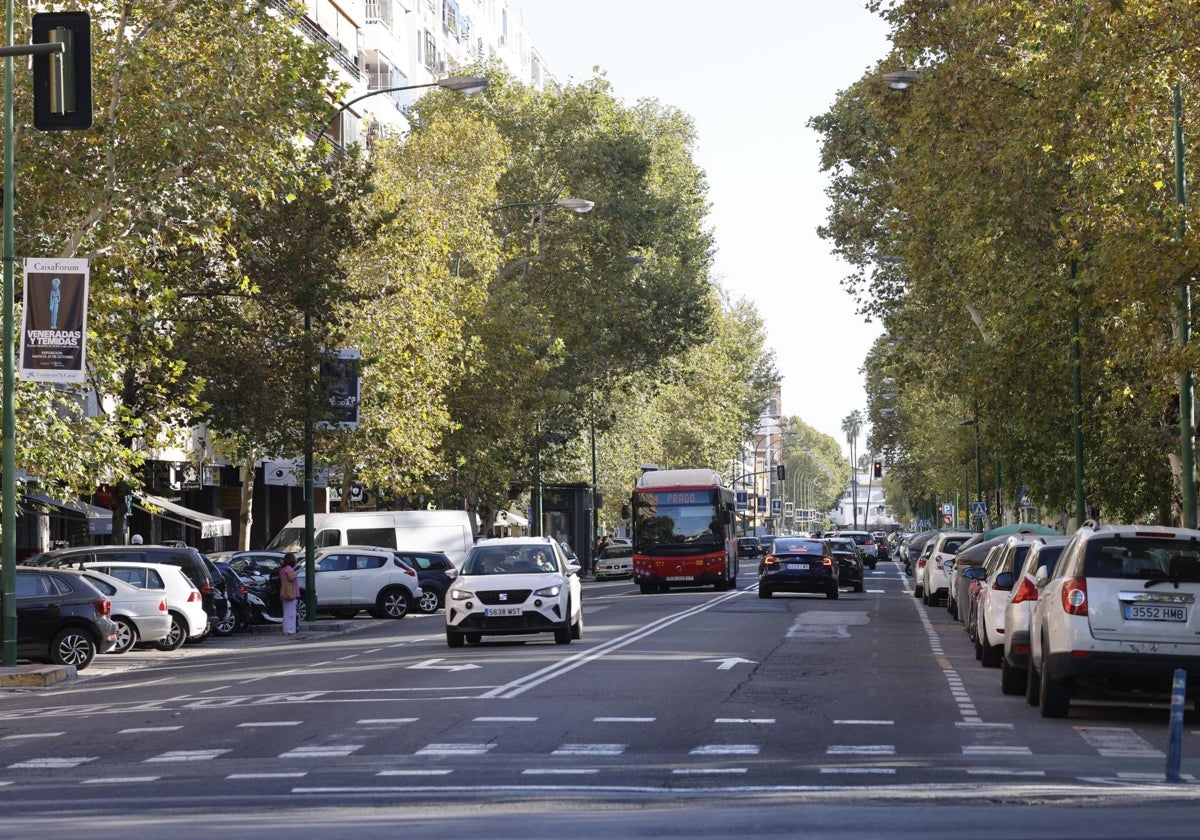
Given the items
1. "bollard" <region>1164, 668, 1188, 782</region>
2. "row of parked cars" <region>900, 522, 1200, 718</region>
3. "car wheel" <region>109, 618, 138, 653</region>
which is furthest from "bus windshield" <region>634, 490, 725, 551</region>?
"bollard" <region>1164, 668, 1188, 782</region>

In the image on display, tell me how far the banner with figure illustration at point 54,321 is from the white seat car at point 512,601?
20.4 ft

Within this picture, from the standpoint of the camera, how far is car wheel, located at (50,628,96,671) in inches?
1062

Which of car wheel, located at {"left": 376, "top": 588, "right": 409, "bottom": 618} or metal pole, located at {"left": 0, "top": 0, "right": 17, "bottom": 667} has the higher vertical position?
metal pole, located at {"left": 0, "top": 0, "right": 17, "bottom": 667}

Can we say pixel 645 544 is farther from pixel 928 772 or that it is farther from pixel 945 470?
pixel 945 470

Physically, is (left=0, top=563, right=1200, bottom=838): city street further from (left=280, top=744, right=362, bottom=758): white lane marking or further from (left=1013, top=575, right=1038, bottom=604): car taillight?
(left=1013, top=575, right=1038, bottom=604): car taillight

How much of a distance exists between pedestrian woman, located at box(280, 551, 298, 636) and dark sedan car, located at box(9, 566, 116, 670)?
763 centimetres

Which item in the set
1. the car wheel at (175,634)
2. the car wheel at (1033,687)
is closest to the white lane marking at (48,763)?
the car wheel at (1033,687)

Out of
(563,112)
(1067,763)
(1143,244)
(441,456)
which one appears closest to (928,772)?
(1067,763)

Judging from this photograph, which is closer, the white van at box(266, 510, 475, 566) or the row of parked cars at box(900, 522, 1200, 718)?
the row of parked cars at box(900, 522, 1200, 718)

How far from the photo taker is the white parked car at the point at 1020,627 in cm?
1991

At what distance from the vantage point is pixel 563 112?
220 ft

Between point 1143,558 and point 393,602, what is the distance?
27681mm

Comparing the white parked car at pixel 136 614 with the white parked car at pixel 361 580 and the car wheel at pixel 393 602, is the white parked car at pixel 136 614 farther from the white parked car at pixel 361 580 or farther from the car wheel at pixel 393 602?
the car wheel at pixel 393 602

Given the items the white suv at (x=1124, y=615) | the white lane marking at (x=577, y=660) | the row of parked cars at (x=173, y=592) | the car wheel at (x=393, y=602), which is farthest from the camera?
the car wheel at (x=393, y=602)
